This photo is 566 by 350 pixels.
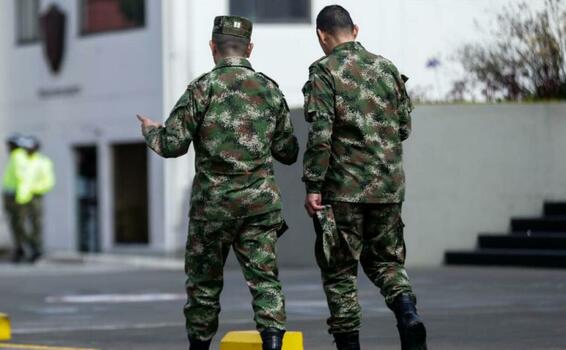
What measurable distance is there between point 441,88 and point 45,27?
768 cm

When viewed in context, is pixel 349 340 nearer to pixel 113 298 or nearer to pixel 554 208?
pixel 113 298

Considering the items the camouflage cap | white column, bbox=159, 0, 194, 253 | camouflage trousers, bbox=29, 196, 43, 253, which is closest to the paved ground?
the camouflage cap

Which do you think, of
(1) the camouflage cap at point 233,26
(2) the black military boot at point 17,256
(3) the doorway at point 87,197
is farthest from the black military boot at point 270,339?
(3) the doorway at point 87,197

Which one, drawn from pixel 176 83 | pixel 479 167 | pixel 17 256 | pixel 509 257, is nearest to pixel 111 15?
pixel 176 83

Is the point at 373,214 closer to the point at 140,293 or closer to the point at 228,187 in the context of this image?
the point at 228,187

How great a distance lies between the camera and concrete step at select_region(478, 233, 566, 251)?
68.6ft

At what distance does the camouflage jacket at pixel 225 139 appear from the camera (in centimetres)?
934

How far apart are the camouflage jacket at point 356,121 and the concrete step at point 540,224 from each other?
12019 millimetres

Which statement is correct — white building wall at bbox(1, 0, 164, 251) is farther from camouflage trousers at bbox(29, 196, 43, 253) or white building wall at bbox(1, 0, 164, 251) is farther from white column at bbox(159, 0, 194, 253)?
camouflage trousers at bbox(29, 196, 43, 253)

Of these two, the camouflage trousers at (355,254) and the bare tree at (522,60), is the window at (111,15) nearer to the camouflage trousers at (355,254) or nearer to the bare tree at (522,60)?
the bare tree at (522,60)

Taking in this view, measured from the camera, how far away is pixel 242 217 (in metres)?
9.33

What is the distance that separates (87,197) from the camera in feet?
104

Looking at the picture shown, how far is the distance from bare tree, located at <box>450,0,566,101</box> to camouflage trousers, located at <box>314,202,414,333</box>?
45.9 feet

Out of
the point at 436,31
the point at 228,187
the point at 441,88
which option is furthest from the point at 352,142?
the point at 436,31
